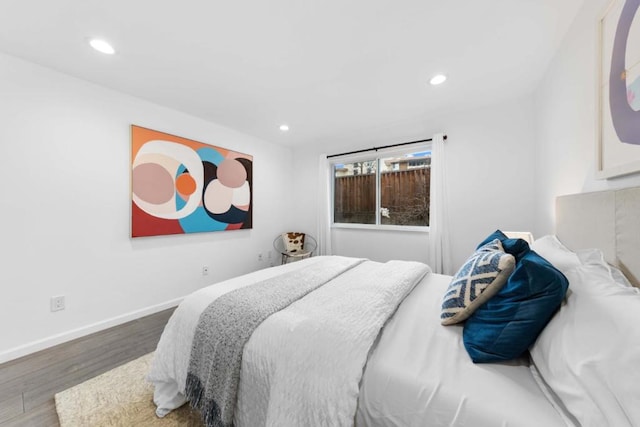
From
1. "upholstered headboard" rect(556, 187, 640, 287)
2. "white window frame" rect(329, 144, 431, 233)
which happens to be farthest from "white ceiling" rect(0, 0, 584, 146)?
"upholstered headboard" rect(556, 187, 640, 287)

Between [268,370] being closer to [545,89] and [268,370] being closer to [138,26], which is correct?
[138,26]

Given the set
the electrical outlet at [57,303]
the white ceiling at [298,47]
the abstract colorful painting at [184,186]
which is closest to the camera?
the white ceiling at [298,47]

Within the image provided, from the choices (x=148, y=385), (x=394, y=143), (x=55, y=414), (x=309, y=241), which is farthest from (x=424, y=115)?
(x=55, y=414)

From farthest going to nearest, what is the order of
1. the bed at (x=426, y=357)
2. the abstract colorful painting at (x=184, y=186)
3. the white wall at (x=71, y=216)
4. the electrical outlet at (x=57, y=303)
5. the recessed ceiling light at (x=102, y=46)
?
1. the abstract colorful painting at (x=184, y=186)
2. the electrical outlet at (x=57, y=303)
3. the white wall at (x=71, y=216)
4. the recessed ceiling light at (x=102, y=46)
5. the bed at (x=426, y=357)

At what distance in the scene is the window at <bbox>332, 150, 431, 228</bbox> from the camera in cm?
329

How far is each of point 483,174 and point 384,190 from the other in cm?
126

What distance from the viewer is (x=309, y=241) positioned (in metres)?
4.19

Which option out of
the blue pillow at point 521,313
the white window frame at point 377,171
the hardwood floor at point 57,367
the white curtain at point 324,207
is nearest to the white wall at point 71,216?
the hardwood floor at point 57,367

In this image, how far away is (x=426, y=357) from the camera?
0.94 m

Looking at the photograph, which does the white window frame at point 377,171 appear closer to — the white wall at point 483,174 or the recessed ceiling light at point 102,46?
the white wall at point 483,174

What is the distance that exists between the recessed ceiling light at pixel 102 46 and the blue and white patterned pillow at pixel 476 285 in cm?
279

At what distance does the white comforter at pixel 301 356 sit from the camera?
88cm

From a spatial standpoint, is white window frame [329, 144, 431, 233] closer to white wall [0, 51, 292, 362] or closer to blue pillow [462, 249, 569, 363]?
white wall [0, 51, 292, 362]

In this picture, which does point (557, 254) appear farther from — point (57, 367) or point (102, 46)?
point (57, 367)
